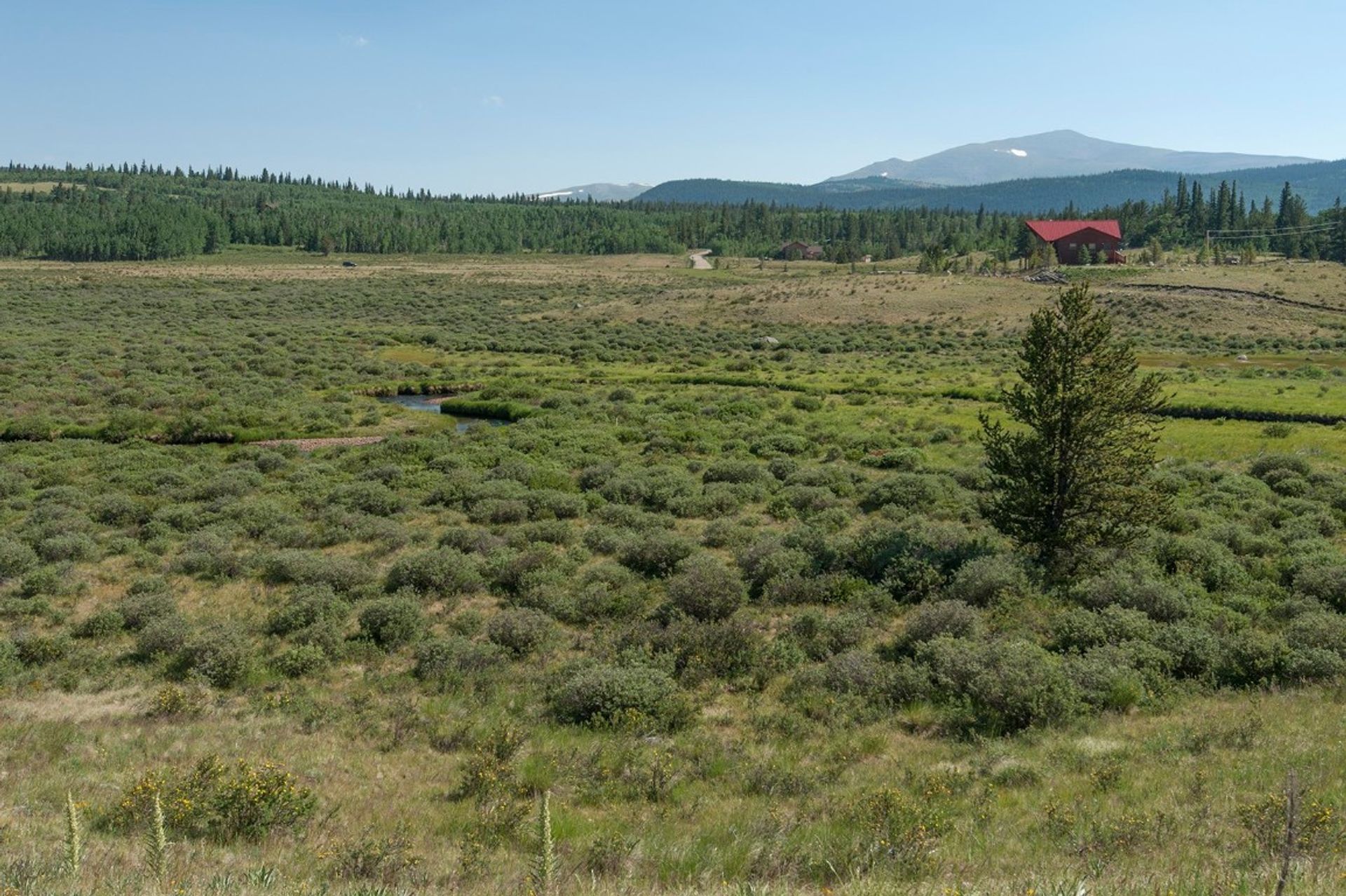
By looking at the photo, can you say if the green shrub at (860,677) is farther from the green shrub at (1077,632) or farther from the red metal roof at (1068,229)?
the red metal roof at (1068,229)

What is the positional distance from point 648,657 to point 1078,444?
11.2 meters

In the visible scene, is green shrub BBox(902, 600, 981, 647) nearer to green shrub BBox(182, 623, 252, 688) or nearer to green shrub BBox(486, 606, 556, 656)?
green shrub BBox(486, 606, 556, 656)

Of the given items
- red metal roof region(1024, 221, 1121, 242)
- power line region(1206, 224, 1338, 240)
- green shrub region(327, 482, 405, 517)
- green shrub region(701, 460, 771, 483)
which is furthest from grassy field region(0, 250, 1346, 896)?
power line region(1206, 224, 1338, 240)

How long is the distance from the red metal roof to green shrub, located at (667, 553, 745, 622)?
123953mm

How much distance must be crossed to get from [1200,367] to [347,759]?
199 feet

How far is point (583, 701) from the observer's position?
13578 mm

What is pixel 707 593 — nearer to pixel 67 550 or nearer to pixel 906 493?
pixel 906 493

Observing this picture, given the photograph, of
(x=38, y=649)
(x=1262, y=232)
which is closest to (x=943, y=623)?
(x=38, y=649)

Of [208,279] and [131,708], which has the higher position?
[208,279]

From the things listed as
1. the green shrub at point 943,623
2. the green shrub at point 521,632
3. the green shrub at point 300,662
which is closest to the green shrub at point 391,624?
the green shrub at point 300,662

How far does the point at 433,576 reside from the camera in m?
19.7

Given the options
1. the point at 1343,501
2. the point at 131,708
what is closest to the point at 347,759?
the point at 131,708

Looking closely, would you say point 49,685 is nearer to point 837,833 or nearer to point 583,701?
point 583,701

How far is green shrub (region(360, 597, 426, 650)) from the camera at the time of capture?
16.7m
